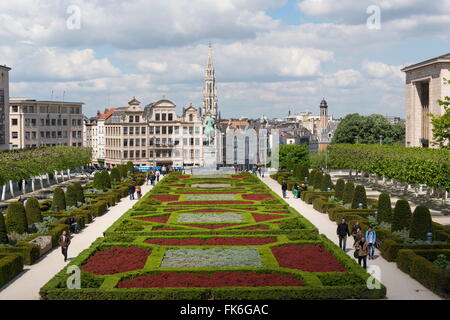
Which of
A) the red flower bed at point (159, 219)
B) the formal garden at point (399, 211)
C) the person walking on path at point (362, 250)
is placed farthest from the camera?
the red flower bed at point (159, 219)

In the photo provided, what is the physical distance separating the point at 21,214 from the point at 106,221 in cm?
886

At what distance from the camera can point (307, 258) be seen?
90.7ft

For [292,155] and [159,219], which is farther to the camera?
[292,155]

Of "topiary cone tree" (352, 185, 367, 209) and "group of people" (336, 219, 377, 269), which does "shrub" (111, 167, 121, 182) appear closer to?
"topiary cone tree" (352, 185, 367, 209)

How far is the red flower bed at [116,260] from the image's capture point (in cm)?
2564

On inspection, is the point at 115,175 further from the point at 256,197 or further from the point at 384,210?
the point at 384,210

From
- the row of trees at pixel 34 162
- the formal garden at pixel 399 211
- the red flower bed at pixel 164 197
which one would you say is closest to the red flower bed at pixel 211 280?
the formal garden at pixel 399 211

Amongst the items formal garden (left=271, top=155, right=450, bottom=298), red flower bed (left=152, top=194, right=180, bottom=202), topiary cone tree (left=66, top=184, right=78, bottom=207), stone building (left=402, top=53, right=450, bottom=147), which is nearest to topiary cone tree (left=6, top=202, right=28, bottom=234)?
topiary cone tree (left=66, top=184, right=78, bottom=207)

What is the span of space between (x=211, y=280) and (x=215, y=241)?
8.62 metres

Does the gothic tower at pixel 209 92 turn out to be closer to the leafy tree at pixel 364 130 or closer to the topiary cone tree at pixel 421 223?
the leafy tree at pixel 364 130

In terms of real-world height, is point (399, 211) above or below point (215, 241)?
above

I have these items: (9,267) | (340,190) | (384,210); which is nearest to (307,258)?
(384,210)

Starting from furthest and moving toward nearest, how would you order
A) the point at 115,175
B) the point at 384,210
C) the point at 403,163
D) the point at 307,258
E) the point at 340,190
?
1. the point at 115,175
2. the point at 403,163
3. the point at 340,190
4. the point at 384,210
5. the point at 307,258

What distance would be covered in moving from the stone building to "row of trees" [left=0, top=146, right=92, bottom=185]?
51384 millimetres
